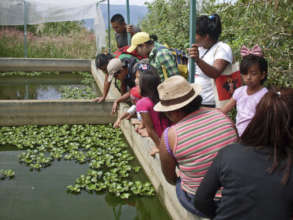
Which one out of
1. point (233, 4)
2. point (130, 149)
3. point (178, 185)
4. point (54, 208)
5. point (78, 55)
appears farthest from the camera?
point (78, 55)

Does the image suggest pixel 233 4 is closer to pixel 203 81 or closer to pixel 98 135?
pixel 203 81

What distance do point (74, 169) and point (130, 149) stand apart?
0.90 meters

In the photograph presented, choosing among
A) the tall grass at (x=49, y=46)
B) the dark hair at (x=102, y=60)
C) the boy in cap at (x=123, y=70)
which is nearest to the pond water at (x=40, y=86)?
the tall grass at (x=49, y=46)

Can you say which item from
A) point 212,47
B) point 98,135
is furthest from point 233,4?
point 98,135

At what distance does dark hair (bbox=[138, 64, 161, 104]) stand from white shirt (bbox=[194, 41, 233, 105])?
0.40m

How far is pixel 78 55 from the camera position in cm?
1417

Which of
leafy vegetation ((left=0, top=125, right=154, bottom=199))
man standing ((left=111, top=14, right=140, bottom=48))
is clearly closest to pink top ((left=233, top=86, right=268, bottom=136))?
leafy vegetation ((left=0, top=125, right=154, bottom=199))

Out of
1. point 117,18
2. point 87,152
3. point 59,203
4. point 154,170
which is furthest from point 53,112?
point 154,170

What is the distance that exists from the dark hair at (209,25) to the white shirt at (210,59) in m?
0.11

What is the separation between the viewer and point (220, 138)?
77.1 inches

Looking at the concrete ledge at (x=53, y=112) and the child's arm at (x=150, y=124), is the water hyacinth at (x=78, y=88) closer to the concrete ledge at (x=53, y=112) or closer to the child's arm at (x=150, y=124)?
the concrete ledge at (x=53, y=112)

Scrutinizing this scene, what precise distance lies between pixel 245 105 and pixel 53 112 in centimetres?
372

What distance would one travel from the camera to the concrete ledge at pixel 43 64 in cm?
1134

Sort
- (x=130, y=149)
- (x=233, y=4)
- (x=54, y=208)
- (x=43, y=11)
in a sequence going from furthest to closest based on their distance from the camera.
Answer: (x=43, y=11)
(x=130, y=149)
(x=233, y=4)
(x=54, y=208)
